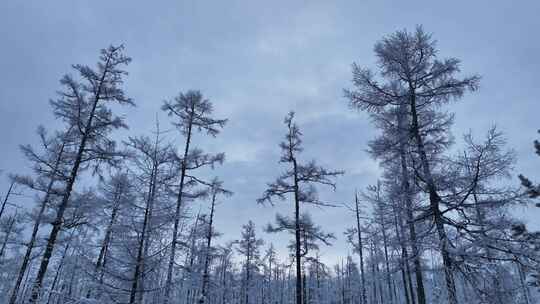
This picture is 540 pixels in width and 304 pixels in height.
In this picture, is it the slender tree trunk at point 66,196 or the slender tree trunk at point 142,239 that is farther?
the slender tree trunk at point 66,196

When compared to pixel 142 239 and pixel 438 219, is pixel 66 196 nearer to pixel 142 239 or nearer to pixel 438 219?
pixel 142 239

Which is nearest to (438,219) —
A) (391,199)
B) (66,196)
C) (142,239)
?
(391,199)

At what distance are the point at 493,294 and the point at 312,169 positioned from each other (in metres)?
10.6

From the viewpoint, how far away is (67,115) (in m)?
12.4

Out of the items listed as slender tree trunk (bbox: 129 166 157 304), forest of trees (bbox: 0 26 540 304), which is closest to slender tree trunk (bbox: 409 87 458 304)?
forest of trees (bbox: 0 26 540 304)

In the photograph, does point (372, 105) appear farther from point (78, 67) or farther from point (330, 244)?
point (78, 67)

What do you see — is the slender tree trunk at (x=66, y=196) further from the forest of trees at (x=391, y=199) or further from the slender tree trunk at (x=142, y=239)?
the slender tree trunk at (x=142, y=239)

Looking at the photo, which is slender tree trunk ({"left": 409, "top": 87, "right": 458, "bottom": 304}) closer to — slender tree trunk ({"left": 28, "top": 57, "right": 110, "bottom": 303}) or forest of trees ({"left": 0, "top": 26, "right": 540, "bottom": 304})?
forest of trees ({"left": 0, "top": 26, "right": 540, "bottom": 304})

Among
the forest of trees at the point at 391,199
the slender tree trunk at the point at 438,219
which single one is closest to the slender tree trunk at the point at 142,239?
the forest of trees at the point at 391,199

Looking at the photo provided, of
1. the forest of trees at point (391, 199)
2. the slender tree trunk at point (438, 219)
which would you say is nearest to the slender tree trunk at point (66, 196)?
the forest of trees at point (391, 199)

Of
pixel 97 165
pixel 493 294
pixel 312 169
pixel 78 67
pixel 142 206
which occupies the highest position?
pixel 78 67

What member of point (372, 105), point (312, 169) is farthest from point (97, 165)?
point (372, 105)

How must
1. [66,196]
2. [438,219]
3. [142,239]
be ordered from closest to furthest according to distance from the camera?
1. [438,219]
2. [142,239]
3. [66,196]

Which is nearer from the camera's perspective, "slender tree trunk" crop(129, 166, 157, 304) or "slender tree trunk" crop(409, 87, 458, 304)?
"slender tree trunk" crop(409, 87, 458, 304)
